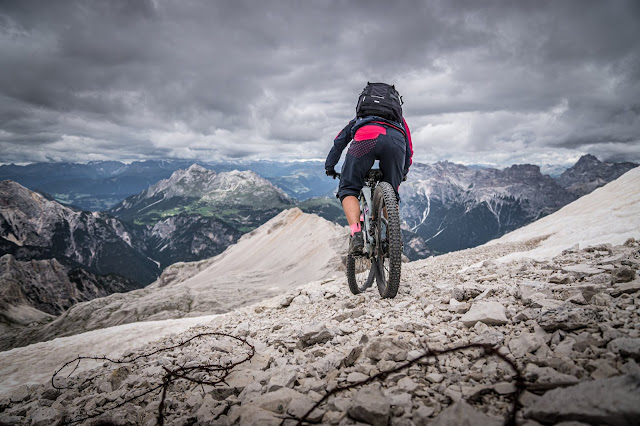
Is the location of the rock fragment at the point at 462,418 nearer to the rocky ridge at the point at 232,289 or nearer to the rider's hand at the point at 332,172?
the rider's hand at the point at 332,172

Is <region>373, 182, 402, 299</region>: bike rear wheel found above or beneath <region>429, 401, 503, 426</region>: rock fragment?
above

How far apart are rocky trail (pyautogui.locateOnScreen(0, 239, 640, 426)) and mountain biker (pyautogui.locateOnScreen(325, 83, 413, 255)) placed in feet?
7.45

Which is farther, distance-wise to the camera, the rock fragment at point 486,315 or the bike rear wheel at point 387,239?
the bike rear wheel at point 387,239

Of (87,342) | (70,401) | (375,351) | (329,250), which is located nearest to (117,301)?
(329,250)

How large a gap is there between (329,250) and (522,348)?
146 ft

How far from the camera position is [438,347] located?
130 inches

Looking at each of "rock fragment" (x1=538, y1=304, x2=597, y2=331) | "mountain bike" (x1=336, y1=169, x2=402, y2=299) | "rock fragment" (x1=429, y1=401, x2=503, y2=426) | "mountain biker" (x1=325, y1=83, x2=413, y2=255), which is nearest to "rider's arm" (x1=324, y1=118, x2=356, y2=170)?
"mountain biker" (x1=325, y1=83, x2=413, y2=255)

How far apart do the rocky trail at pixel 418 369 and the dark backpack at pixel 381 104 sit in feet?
13.0

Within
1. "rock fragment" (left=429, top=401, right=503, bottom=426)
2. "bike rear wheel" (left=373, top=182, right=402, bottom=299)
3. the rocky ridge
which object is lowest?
the rocky ridge

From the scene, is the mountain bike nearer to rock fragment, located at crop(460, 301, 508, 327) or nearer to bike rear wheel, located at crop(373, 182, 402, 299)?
bike rear wheel, located at crop(373, 182, 402, 299)

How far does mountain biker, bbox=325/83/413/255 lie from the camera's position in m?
6.32

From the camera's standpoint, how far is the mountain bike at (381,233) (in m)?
5.61

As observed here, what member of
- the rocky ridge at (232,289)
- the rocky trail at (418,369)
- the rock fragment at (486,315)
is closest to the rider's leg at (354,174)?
the rocky trail at (418,369)

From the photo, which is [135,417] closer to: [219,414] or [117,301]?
[219,414]
